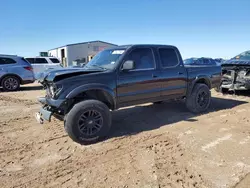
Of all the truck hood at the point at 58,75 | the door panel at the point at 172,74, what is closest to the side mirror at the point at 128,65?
the truck hood at the point at 58,75

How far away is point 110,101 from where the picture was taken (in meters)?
4.62

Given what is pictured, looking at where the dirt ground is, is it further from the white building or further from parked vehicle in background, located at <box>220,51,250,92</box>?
the white building

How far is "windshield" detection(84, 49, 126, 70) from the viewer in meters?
4.80

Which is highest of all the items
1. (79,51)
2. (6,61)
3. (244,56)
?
(79,51)

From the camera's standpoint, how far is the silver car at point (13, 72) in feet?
35.6

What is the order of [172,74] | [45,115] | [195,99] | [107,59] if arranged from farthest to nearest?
[195,99]
[172,74]
[107,59]
[45,115]

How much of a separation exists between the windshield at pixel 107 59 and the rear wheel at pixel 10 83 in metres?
7.52

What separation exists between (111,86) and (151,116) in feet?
6.42

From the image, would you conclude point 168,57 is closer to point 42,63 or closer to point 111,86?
point 111,86

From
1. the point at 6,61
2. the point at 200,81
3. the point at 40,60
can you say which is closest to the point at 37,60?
the point at 40,60

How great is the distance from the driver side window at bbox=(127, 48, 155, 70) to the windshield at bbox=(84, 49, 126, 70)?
11.0 inches

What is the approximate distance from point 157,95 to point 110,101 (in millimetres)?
1355

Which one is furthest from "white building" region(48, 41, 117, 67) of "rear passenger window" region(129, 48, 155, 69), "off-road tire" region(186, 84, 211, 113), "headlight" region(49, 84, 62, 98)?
"headlight" region(49, 84, 62, 98)

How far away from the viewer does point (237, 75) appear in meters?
8.52
